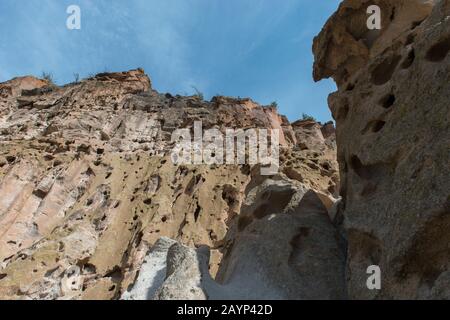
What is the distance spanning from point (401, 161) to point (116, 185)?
1677 cm

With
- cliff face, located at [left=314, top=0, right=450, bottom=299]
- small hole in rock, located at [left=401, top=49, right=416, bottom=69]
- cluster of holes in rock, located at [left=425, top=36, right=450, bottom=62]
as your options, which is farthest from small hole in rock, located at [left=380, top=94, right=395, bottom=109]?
cluster of holes in rock, located at [left=425, top=36, right=450, bottom=62]

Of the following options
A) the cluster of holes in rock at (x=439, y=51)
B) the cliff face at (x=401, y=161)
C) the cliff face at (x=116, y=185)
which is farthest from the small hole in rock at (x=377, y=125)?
the cliff face at (x=116, y=185)

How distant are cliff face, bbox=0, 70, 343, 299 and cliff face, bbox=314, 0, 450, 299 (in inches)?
37.3

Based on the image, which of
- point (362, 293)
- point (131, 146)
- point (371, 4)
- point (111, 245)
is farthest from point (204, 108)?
point (362, 293)

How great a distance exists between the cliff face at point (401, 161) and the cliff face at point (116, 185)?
37.3 inches

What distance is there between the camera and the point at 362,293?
5141mm

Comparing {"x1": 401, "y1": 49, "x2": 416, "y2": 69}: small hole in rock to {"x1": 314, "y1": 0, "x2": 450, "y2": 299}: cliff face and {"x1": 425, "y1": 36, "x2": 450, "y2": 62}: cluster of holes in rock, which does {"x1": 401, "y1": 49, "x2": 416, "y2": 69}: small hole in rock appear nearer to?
{"x1": 314, "y1": 0, "x2": 450, "y2": 299}: cliff face

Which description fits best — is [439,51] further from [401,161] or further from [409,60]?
[401,161]

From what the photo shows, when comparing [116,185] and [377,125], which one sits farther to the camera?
[116,185]

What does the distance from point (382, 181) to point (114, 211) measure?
14.5 meters

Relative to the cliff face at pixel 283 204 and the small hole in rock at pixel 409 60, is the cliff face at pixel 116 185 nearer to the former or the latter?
the cliff face at pixel 283 204

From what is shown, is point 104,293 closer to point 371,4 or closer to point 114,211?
point 114,211

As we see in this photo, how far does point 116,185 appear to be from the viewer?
20781 mm

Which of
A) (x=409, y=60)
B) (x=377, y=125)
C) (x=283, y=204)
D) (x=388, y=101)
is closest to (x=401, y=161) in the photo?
(x=377, y=125)
